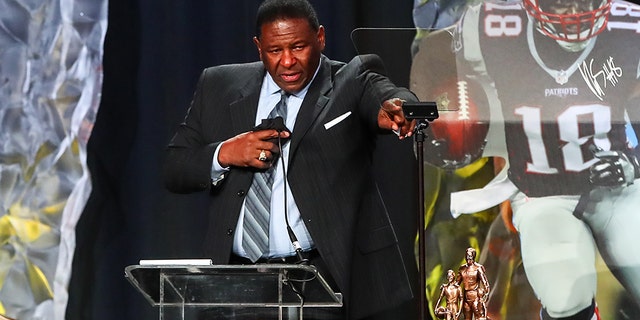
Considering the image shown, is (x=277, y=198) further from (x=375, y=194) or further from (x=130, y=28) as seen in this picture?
(x=130, y=28)

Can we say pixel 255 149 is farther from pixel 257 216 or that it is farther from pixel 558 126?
pixel 558 126

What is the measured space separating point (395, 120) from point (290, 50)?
42cm

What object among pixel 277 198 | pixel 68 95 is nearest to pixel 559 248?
pixel 277 198

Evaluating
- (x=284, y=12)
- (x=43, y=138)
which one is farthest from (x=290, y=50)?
(x=43, y=138)

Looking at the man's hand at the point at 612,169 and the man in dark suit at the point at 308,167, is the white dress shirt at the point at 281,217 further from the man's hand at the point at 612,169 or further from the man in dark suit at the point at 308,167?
the man's hand at the point at 612,169

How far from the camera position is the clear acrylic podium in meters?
2.43

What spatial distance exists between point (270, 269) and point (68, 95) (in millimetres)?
1976

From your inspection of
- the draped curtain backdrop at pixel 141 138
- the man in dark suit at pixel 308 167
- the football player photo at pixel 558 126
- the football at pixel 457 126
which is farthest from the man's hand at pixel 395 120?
the draped curtain backdrop at pixel 141 138

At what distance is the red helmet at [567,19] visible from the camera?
11.5 ft

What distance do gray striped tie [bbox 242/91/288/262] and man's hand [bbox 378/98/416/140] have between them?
1.18ft

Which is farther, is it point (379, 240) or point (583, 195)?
point (583, 195)

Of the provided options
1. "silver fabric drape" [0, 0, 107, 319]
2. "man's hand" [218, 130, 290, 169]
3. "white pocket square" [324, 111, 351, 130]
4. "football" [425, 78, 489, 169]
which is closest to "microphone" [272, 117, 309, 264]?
"man's hand" [218, 130, 290, 169]

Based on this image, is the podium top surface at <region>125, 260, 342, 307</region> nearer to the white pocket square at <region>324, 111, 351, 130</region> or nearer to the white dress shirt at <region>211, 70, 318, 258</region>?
the white dress shirt at <region>211, 70, 318, 258</region>

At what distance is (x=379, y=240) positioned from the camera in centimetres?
298
